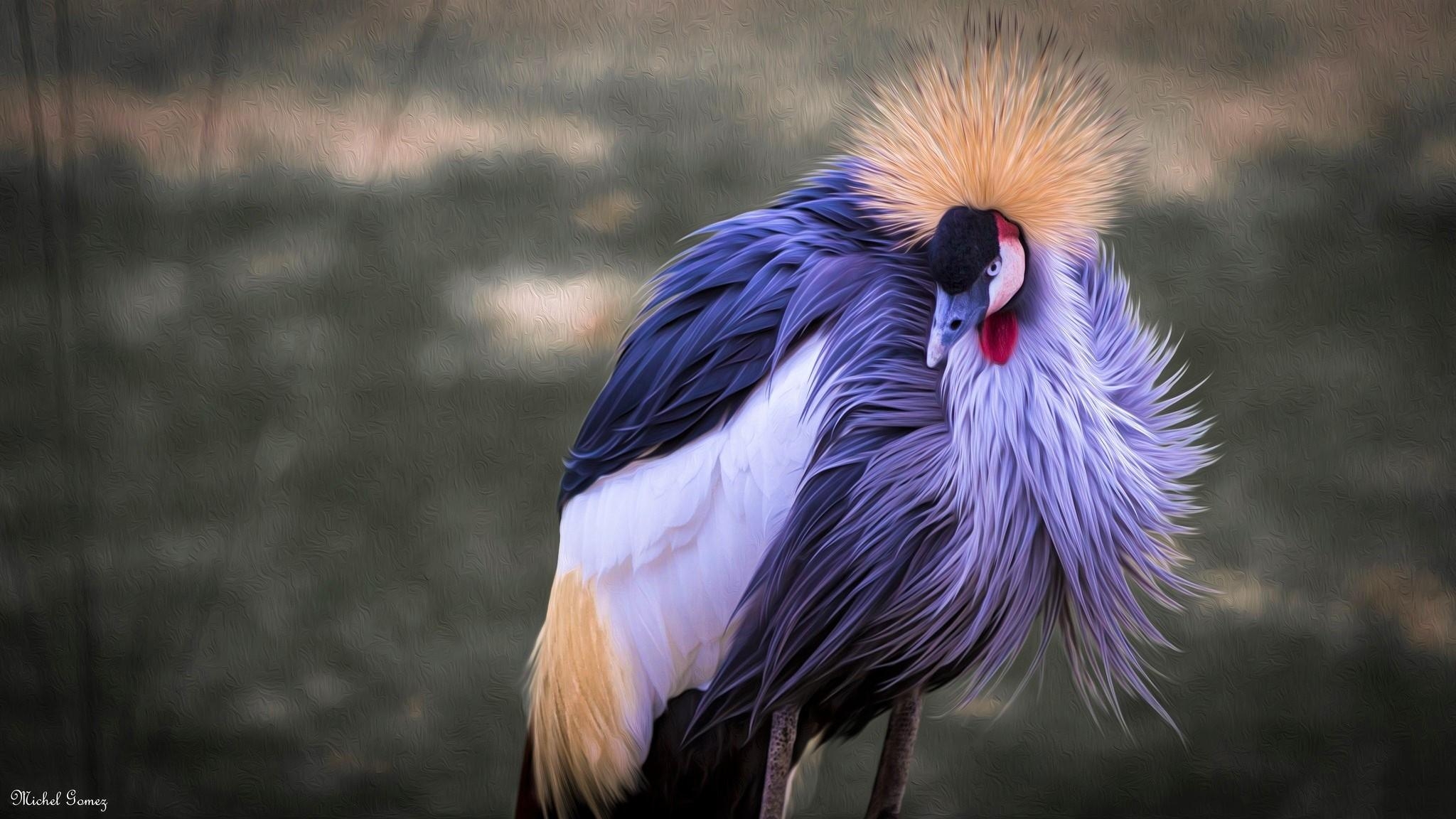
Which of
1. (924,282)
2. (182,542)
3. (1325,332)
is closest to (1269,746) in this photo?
(1325,332)

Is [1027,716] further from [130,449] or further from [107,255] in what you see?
[107,255]

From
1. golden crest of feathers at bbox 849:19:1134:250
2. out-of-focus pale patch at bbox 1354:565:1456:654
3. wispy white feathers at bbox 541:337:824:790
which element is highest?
golden crest of feathers at bbox 849:19:1134:250

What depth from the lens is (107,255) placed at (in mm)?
1859

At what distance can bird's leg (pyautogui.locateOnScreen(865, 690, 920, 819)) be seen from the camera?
1620mm

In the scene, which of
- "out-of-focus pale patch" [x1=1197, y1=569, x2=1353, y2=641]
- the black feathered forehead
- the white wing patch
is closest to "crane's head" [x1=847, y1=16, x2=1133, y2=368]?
the black feathered forehead

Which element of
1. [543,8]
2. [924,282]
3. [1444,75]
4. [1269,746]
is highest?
[543,8]

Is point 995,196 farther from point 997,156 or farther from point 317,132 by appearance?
point 317,132

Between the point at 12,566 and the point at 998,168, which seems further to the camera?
the point at 12,566

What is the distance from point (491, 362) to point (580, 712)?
53 centimetres

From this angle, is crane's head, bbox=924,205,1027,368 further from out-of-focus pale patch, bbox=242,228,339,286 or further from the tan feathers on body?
out-of-focus pale patch, bbox=242,228,339,286

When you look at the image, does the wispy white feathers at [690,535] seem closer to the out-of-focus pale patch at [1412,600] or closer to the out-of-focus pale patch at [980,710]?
the out-of-focus pale patch at [980,710]

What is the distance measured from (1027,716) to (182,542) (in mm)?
1237

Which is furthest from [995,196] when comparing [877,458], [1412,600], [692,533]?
[1412,600]

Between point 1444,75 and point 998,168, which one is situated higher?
point 1444,75
